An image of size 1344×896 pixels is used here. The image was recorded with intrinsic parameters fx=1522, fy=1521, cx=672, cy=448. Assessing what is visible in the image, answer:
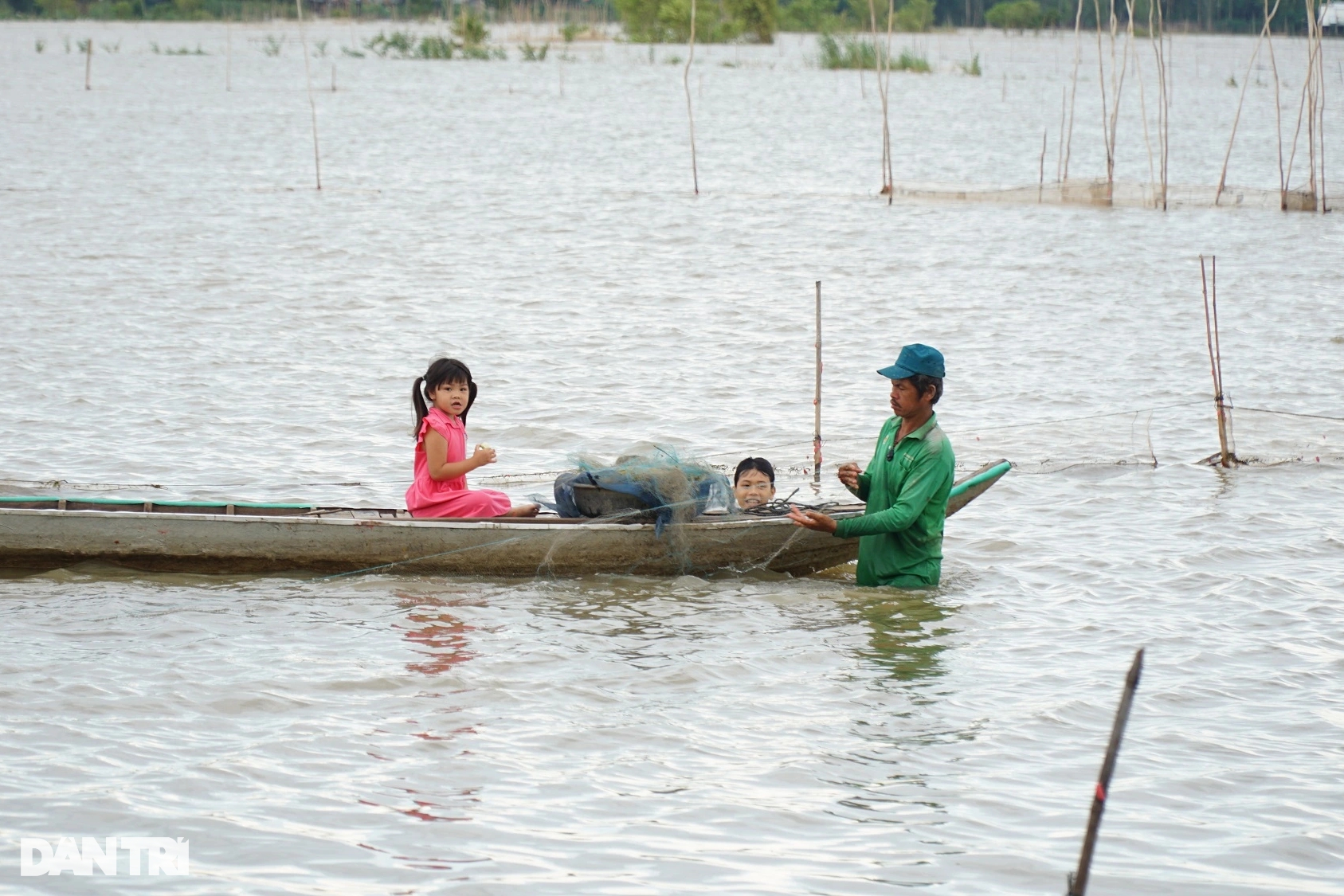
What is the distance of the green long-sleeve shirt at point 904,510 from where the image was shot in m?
4.92

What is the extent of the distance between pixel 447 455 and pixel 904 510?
1.66 metres

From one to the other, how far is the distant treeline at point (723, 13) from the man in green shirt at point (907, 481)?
1308 inches

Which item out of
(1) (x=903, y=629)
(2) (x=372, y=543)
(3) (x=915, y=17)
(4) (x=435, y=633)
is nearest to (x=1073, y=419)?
(1) (x=903, y=629)

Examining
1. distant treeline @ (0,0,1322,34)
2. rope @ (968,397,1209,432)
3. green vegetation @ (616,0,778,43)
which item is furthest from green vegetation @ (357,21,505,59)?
rope @ (968,397,1209,432)

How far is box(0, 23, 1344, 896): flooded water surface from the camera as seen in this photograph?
369cm

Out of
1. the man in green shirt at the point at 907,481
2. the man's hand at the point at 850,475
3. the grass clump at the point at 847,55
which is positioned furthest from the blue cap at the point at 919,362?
the grass clump at the point at 847,55

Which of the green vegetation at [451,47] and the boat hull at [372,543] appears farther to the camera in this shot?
the green vegetation at [451,47]

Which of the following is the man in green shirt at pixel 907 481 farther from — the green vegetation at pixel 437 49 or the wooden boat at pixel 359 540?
the green vegetation at pixel 437 49

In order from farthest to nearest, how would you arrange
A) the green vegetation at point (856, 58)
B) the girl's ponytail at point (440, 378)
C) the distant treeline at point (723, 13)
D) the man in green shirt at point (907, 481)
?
the distant treeline at point (723, 13) < the green vegetation at point (856, 58) < the girl's ponytail at point (440, 378) < the man in green shirt at point (907, 481)

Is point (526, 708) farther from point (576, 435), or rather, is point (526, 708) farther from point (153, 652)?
point (576, 435)

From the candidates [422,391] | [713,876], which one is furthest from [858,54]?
[713,876]

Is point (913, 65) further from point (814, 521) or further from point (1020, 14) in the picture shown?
point (814, 521)

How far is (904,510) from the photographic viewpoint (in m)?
4.92

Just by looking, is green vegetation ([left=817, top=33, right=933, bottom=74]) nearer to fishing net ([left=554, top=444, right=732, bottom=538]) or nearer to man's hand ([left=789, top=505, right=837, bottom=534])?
fishing net ([left=554, top=444, right=732, bottom=538])
